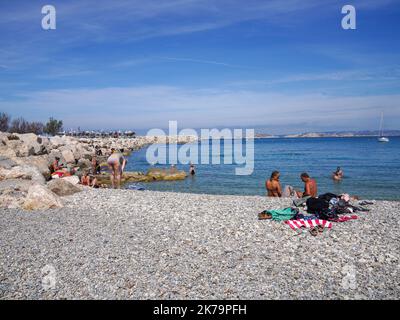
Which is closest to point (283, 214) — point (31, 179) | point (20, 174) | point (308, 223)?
point (308, 223)

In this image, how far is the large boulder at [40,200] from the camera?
12250 millimetres

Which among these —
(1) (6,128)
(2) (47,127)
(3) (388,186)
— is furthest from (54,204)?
(2) (47,127)

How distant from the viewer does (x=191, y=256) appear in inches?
313

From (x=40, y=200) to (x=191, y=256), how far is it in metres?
6.63

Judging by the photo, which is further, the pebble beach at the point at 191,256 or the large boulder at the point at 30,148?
the large boulder at the point at 30,148

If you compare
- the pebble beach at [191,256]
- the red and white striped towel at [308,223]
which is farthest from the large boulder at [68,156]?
the red and white striped towel at [308,223]

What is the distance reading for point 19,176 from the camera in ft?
57.8

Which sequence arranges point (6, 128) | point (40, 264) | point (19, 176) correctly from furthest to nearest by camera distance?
point (6, 128) → point (19, 176) → point (40, 264)

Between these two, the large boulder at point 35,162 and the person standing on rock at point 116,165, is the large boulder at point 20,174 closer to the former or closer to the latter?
the person standing on rock at point 116,165

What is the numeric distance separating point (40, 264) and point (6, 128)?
2520 inches

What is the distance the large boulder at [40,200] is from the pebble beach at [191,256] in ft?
1.27

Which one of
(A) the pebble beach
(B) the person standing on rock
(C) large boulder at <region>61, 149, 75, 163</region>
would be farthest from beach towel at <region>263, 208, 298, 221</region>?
(C) large boulder at <region>61, 149, 75, 163</region>

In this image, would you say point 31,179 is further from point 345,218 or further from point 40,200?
point 345,218
